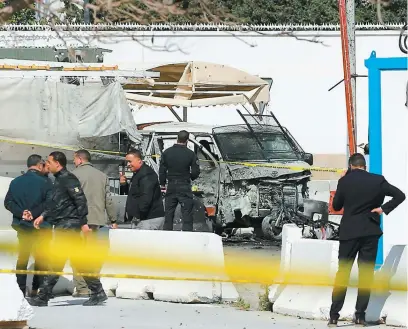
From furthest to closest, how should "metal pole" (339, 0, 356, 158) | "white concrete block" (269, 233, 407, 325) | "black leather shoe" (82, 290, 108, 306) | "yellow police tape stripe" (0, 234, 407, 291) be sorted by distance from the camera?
"metal pole" (339, 0, 356, 158) → "black leather shoe" (82, 290, 108, 306) → "yellow police tape stripe" (0, 234, 407, 291) → "white concrete block" (269, 233, 407, 325)

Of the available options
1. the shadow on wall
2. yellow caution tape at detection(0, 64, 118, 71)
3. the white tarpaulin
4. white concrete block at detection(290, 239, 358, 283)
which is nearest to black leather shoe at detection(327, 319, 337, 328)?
the shadow on wall

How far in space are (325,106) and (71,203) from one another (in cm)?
1838

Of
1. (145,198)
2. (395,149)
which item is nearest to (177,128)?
(145,198)

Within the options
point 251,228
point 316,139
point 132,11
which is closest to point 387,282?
point 132,11

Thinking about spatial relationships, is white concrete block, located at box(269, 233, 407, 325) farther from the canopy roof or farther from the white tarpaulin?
the canopy roof

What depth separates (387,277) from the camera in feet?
33.8

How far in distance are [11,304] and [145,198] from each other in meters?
3.57

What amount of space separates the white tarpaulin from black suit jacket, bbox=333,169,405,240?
794cm

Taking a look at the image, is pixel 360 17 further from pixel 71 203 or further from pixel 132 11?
pixel 132 11

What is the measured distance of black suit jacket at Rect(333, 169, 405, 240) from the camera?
32.2 ft

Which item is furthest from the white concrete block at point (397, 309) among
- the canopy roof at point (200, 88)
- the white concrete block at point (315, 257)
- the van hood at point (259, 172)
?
the canopy roof at point (200, 88)

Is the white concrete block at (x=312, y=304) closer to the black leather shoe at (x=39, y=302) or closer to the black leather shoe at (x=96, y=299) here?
the black leather shoe at (x=96, y=299)

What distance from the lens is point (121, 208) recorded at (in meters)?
16.8

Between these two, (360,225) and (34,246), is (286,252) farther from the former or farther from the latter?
(34,246)
